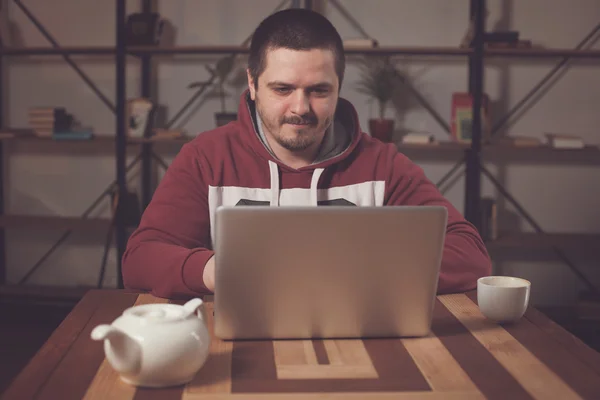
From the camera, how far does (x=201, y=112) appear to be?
3.85 m

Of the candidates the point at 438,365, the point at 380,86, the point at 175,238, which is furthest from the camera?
the point at 380,86

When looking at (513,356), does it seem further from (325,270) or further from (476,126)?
(476,126)

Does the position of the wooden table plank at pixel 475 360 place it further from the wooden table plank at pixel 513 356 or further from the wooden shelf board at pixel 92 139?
the wooden shelf board at pixel 92 139

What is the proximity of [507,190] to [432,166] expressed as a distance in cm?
41

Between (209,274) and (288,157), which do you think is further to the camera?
(288,157)

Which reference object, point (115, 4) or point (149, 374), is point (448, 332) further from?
point (115, 4)

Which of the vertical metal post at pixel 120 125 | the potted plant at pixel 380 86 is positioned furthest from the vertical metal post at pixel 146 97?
the potted plant at pixel 380 86

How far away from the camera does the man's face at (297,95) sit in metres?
1.77

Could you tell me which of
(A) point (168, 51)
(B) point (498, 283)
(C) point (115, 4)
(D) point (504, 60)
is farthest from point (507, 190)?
(B) point (498, 283)

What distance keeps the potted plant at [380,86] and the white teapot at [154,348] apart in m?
2.63

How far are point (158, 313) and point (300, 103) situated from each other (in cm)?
92

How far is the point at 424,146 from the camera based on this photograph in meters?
3.47

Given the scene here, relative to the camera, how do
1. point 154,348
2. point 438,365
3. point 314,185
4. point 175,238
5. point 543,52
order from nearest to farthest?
1. point 154,348
2. point 438,365
3. point 175,238
4. point 314,185
5. point 543,52

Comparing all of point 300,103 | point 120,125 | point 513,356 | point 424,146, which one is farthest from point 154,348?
point 120,125
